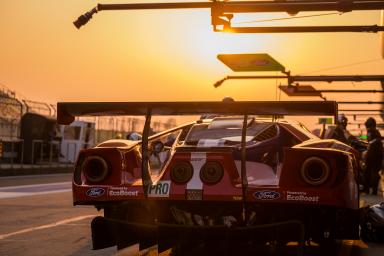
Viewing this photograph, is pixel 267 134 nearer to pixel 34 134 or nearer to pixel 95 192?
pixel 95 192

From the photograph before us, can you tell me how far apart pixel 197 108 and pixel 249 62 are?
1924 cm

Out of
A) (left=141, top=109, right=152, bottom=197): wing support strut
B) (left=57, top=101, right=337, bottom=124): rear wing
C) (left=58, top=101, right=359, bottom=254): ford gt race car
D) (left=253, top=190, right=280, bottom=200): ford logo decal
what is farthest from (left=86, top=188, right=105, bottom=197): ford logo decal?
(left=253, top=190, right=280, bottom=200): ford logo decal

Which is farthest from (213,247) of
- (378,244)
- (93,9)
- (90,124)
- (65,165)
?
(90,124)

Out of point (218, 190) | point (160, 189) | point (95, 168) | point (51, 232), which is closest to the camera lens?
point (218, 190)

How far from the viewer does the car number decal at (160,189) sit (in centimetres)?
496

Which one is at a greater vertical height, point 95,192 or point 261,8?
point 261,8

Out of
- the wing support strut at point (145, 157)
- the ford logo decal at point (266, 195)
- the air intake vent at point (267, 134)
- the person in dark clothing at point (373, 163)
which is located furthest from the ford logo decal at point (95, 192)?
the person in dark clothing at point (373, 163)

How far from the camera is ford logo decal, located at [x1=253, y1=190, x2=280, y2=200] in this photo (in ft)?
15.7

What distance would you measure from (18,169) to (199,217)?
64.1 feet

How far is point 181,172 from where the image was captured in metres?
5.00

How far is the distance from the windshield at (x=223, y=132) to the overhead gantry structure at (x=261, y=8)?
8.42 m

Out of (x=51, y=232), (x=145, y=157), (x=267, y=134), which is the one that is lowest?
(x=51, y=232)

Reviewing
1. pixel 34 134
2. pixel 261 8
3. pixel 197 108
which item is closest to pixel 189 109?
pixel 197 108

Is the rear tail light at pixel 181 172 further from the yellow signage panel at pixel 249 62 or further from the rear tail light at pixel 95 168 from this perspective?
the yellow signage panel at pixel 249 62
